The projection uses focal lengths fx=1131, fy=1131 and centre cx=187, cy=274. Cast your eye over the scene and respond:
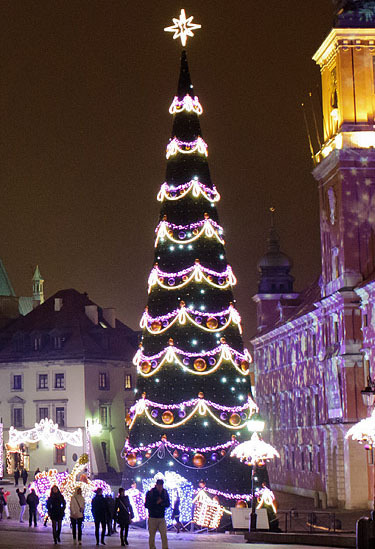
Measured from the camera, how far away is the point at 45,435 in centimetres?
7419

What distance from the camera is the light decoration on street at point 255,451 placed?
115ft

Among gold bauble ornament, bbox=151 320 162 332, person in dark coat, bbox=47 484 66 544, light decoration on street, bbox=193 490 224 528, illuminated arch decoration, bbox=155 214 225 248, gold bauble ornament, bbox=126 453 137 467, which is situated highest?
illuminated arch decoration, bbox=155 214 225 248

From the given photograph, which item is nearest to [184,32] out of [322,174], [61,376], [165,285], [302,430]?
[165,285]

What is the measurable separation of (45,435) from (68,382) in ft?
43.3

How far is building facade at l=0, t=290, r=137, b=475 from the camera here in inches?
3337

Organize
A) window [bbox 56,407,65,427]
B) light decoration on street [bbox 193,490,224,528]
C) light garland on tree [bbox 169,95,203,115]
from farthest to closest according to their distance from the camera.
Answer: window [bbox 56,407,65,427] → light garland on tree [bbox 169,95,203,115] → light decoration on street [bbox 193,490,224,528]

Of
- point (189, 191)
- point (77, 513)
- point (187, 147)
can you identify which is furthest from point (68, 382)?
point (77, 513)

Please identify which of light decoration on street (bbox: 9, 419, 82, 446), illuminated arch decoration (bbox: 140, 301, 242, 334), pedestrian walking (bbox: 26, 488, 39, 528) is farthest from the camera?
light decoration on street (bbox: 9, 419, 82, 446)

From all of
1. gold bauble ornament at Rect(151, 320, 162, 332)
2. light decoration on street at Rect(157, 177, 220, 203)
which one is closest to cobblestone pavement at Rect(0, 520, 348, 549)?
gold bauble ornament at Rect(151, 320, 162, 332)

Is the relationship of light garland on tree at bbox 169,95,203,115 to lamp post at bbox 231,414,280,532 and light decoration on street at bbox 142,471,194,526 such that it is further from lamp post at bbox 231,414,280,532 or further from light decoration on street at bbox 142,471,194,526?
light decoration on street at bbox 142,471,194,526

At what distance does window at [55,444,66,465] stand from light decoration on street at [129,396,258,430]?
4580cm

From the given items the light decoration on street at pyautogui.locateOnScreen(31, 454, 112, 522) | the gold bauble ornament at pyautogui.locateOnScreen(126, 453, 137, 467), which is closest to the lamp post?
the gold bauble ornament at pyautogui.locateOnScreen(126, 453, 137, 467)

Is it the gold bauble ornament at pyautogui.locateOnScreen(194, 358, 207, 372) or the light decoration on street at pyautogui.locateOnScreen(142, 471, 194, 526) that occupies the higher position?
the gold bauble ornament at pyautogui.locateOnScreen(194, 358, 207, 372)

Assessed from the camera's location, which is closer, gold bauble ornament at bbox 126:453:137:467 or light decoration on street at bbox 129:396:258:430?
light decoration on street at bbox 129:396:258:430
